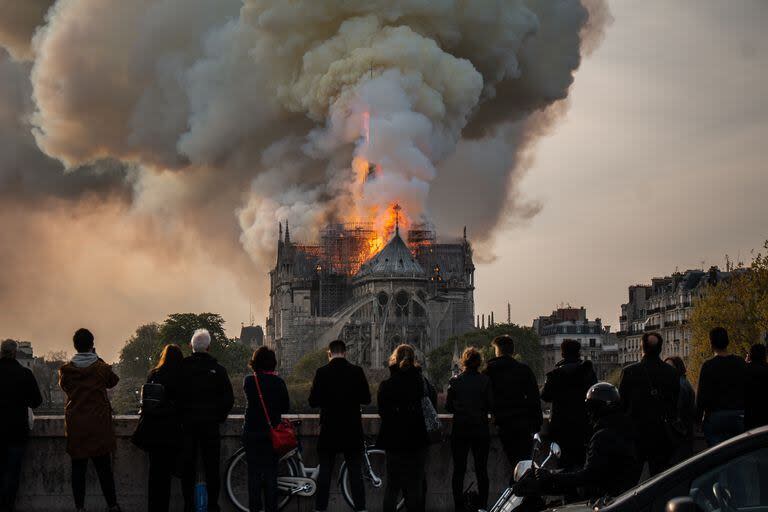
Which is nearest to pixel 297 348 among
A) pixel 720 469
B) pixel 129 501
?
pixel 129 501

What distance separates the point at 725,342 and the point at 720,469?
745cm

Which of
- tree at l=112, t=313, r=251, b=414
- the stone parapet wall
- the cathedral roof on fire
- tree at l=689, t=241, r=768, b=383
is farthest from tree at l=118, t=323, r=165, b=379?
the stone parapet wall

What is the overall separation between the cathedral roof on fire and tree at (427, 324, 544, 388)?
8540mm

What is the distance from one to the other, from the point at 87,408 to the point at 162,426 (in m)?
0.89

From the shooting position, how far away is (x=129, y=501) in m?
16.9

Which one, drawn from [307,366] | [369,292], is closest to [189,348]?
[307,366]

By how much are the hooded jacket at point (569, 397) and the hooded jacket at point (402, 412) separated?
4.28 feet

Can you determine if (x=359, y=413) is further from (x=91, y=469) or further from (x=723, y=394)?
(x=723, y=394)

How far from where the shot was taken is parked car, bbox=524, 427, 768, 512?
786 centimetres

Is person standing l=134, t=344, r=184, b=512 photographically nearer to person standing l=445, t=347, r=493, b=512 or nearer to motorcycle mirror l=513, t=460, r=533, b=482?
person standing l=445, t=347, r=493, b=512

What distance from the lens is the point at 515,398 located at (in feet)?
52.1

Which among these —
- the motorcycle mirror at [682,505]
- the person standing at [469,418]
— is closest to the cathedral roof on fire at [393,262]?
the person standing at [469,418]

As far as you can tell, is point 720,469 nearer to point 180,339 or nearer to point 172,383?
point 172,383

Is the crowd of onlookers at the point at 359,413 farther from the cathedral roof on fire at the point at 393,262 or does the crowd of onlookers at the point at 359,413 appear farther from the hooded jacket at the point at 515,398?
the cathedral roof on fire at the point at 393,262
